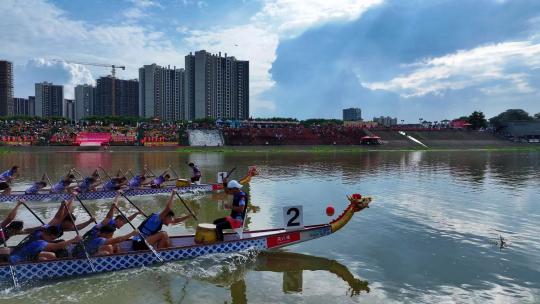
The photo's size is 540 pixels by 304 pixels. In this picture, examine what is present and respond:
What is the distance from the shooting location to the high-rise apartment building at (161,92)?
140m

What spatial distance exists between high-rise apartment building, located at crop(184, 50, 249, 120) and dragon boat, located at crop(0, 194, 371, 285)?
417ft

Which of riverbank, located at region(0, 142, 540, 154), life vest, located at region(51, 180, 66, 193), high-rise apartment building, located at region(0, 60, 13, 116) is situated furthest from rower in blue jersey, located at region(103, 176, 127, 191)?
high-rise apartment building, located at region(0, 60, 13, 116)

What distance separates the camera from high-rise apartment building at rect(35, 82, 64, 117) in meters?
161

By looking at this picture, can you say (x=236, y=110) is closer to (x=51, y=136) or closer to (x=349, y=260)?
(x=51, y=136)

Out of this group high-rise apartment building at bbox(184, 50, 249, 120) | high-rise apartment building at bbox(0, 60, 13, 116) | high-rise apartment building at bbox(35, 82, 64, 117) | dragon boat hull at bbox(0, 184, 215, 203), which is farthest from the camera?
high-rise apartment building at bbox(35, 82, 64, 117)

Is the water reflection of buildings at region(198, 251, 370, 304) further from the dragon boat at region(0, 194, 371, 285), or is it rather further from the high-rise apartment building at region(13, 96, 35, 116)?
the high-rise apartment building at region(13, 96, 35, 116)

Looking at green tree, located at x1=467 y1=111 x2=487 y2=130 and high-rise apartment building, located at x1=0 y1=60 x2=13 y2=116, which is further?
high-rise apartment building, located at x1=0 y1=60 x2=13 y2=116

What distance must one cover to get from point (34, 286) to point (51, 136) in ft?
224

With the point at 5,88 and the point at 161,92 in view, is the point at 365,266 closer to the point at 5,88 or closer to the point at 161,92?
the point at 161,92

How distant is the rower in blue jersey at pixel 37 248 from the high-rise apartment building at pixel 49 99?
6809 inches

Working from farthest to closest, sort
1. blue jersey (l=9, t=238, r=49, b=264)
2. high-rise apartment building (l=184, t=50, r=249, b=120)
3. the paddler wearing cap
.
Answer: high-rise apartment building (l=184, t=50, r=249, b=120)
the paddler wearing cap
blue jersey (l=9, t=238, r=49, b=264)

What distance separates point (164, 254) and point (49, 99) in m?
178

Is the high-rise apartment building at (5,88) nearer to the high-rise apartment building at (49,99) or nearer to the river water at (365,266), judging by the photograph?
the high-rise apartment building at (49,99)

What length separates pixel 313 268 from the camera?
10.1 meters
